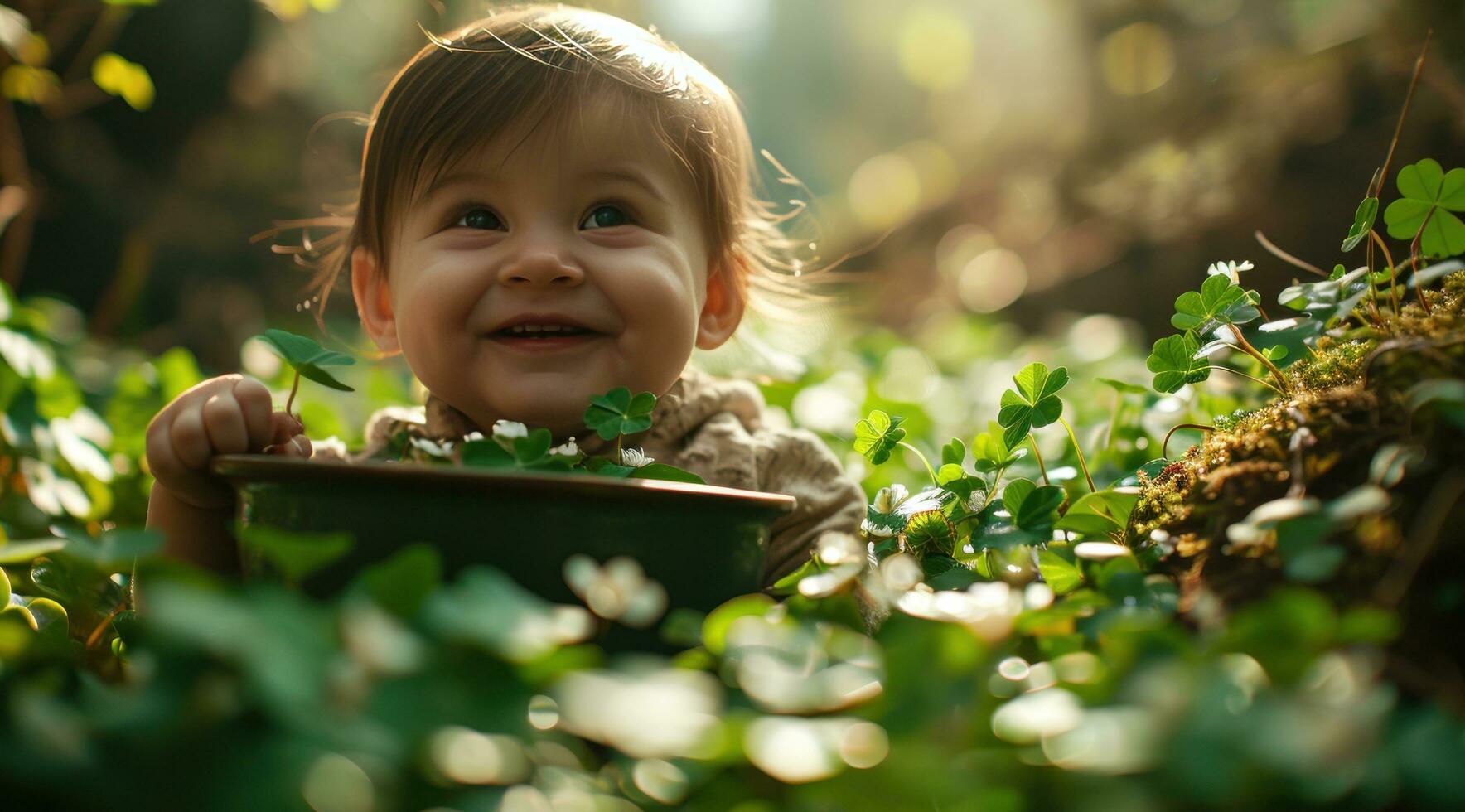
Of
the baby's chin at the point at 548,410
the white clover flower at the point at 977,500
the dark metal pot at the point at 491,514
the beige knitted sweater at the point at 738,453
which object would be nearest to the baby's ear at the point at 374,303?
the beige knitted sweater at the point at 738,453

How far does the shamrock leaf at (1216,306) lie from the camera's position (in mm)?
1184

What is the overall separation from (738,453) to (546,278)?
395mm

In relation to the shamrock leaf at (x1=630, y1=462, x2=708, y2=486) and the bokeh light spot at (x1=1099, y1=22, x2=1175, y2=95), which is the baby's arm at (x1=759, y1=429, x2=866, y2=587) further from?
the bokeh light spot at (x1=1099, y1=22, x2=1175, y2=95)

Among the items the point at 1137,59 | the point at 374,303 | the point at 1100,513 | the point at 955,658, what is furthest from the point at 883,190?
the point at 955,658

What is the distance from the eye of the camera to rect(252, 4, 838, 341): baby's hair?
1.45 meters

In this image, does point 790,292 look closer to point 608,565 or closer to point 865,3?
point 608,565

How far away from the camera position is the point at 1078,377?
9.41 feet

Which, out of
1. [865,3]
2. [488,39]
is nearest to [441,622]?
[488,39]

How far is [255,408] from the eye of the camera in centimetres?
113

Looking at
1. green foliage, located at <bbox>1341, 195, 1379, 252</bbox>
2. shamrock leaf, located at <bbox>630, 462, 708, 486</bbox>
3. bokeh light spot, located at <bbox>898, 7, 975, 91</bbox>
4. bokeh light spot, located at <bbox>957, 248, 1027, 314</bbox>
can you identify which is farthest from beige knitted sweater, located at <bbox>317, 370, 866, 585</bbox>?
bokeh light spot, located at <bbox>898, 7, 975, 91</bbox>

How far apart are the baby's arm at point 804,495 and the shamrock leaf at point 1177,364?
501 mm

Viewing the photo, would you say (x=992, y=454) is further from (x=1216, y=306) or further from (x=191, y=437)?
(x=191, y=437)

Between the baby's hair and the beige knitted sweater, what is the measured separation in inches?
10.8

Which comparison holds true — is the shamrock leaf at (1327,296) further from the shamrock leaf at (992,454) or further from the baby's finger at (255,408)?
the baby's finger at (255,408)
